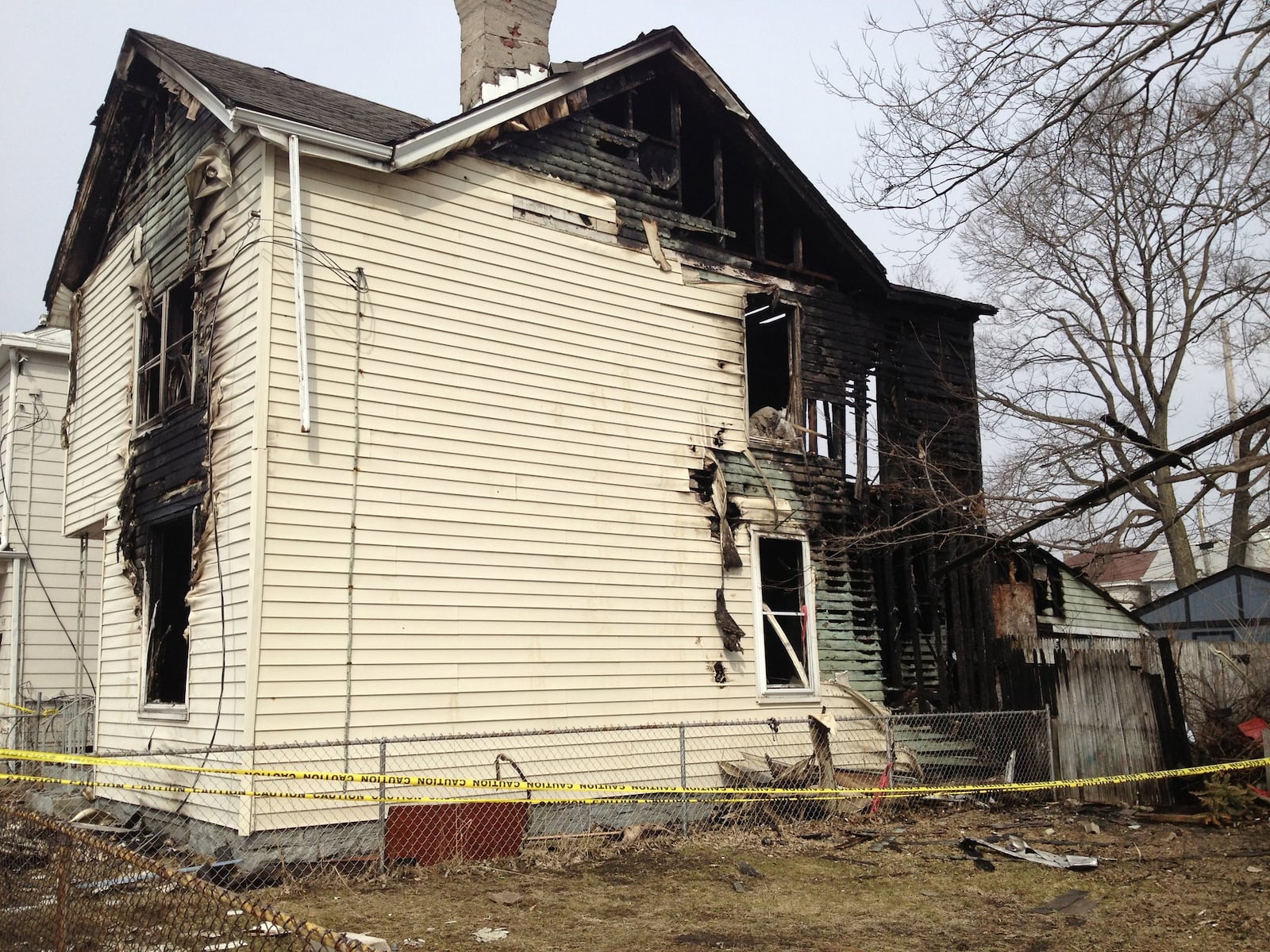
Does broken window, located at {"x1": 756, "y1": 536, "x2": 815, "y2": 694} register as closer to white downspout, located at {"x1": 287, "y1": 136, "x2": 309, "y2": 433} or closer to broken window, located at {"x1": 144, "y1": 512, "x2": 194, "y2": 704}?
white downspout, located at {"x1": 287, "y1": 136, "x2": 309, "y2": 433}

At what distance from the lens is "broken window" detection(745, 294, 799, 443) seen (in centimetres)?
1430

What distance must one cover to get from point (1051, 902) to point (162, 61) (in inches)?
479

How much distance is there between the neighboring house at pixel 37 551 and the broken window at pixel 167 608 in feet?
18.5

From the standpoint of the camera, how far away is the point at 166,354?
477 inches

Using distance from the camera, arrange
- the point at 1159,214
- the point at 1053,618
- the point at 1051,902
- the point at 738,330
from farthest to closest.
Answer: the point at 1159,214 < the point at 1053,618 < the point at 738,330 < the point at 1051,902

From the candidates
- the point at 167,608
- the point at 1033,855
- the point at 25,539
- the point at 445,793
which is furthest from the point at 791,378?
the point at 25,539

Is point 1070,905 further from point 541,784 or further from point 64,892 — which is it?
point 64,892

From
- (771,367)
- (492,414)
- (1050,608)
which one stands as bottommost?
(1050,608)

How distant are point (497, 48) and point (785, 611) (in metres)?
8.31

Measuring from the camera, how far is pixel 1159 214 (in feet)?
72.5

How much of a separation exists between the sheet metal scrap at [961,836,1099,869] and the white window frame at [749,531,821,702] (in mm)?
3155

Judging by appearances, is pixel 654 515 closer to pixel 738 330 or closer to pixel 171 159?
pixel 738 330

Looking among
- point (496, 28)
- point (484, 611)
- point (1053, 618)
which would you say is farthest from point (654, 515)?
point (1053, 618)

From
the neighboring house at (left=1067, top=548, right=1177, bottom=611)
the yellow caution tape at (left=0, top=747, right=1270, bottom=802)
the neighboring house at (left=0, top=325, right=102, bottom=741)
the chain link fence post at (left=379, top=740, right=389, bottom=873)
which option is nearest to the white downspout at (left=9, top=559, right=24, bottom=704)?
the neighboring house at (left=0, top=325, right=102, bottom=741)
